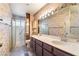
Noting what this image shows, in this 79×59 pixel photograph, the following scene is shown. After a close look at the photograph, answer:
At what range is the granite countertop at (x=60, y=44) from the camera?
54.1 inches

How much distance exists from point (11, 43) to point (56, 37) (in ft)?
2.72

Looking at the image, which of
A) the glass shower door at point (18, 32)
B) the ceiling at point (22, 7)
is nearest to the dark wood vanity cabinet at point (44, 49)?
the glass shower door at point (18, 32)

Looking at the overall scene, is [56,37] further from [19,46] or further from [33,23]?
[19,46]

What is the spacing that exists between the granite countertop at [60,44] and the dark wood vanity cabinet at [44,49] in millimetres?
51

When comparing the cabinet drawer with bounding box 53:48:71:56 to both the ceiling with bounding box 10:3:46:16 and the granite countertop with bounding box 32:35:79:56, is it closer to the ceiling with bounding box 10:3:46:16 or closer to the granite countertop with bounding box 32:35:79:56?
the granite countertop with bounding box 32:35:79:56

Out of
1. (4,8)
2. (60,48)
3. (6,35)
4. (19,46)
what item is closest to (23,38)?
(19,46)

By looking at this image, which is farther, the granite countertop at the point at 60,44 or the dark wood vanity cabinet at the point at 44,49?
the dark wood vanity cabinet at the point at 44,49

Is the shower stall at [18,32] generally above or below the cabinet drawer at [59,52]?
above

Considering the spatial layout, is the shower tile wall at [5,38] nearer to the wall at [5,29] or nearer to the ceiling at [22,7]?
the wall at [5,29]

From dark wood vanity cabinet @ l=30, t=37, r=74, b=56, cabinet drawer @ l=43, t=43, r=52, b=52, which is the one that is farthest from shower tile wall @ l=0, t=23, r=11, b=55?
cabinet drawer @ l=43, t=43, r=52, b=52

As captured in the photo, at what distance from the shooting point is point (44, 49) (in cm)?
197

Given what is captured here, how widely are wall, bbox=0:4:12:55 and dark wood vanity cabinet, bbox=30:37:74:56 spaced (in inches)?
18.9

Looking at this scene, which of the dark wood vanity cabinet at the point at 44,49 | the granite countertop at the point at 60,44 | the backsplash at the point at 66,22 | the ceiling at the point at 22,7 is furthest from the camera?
the backsplash at the point at 66,22

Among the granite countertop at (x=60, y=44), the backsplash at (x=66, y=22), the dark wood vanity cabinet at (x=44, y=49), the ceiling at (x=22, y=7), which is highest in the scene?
the ceiling at (x=22, y=7)
